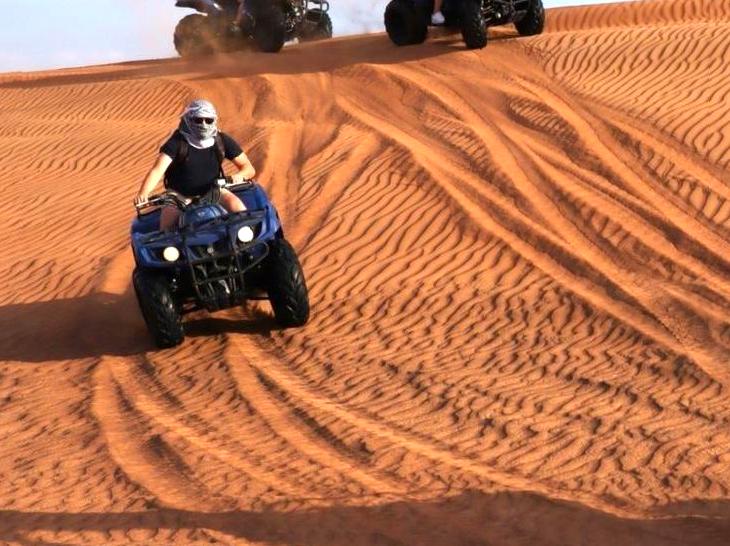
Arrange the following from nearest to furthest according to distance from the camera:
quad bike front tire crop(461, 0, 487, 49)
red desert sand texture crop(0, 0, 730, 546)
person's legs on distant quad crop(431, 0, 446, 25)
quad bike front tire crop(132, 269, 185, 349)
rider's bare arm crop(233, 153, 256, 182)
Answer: red desert sand texture crop(0, 0, 730, 546), quad bike front tire crop(132, 269, 185, 349), rider's bare arm crop(233, 153, 256, 182), quad bike front tire crop(461, 0, 487, 49), person's legs on distant quad crop(431, 0, 446, 25)

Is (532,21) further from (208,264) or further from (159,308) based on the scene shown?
(159,308)

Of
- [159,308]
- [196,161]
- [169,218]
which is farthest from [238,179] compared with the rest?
[159,308]

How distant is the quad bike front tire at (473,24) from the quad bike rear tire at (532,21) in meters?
1.26

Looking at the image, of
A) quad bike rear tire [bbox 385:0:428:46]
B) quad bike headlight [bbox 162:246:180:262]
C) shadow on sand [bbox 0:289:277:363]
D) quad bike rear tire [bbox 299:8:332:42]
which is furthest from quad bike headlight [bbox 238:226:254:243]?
quad bike rear tire [bbox 299:8:332:42]

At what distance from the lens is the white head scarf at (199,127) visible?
391 inches

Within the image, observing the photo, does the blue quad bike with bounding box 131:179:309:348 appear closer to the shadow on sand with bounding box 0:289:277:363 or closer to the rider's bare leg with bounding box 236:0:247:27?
the shadow on sand with bounding box 0:289:277:363

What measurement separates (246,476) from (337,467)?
0.48m

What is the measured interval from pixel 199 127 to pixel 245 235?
2.98 feet

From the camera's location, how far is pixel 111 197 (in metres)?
15.8

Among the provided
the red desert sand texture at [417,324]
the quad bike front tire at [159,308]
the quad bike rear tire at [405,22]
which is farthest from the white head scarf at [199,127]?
the quad bike rear tire at [405,22]

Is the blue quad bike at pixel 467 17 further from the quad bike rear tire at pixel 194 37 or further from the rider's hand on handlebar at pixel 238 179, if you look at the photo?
the rider's hand on handlebar at pixel 238 179

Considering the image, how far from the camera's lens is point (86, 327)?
11.2m

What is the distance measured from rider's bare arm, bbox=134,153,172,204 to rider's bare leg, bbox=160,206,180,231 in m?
0.20

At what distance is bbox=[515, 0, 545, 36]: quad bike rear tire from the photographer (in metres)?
20.8
